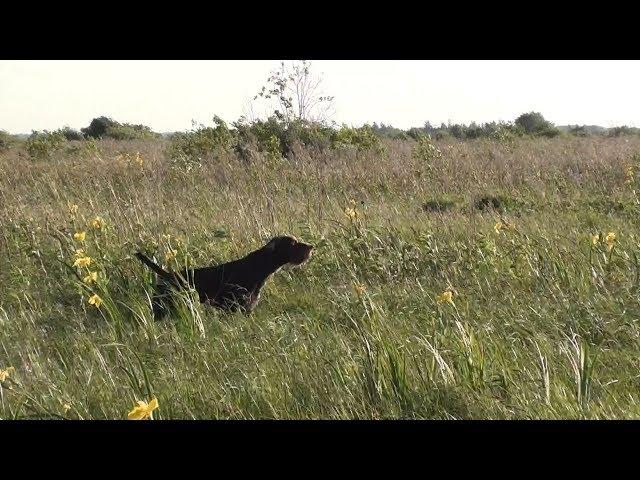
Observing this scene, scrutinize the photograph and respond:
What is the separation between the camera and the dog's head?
14.4 ft

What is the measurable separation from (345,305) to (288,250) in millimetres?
878

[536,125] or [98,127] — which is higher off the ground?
[98,127]

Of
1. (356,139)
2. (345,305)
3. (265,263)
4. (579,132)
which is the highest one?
(356,139)

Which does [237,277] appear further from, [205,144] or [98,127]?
[98,127]

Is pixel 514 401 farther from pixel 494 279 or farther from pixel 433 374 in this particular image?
pixel 494 279

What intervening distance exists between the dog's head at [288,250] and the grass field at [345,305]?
0.22 meters

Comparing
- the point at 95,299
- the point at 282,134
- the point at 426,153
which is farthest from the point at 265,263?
the point at 282,134

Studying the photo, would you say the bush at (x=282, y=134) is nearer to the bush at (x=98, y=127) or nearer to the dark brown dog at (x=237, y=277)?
the dark brown dog at (x=237, y=277)

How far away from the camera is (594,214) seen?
6.20 m

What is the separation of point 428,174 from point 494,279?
4632 mm

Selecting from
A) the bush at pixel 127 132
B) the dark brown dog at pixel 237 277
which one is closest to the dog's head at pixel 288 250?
the dark brown dog at pixel 237 277

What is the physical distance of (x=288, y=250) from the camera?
443 centimetres
